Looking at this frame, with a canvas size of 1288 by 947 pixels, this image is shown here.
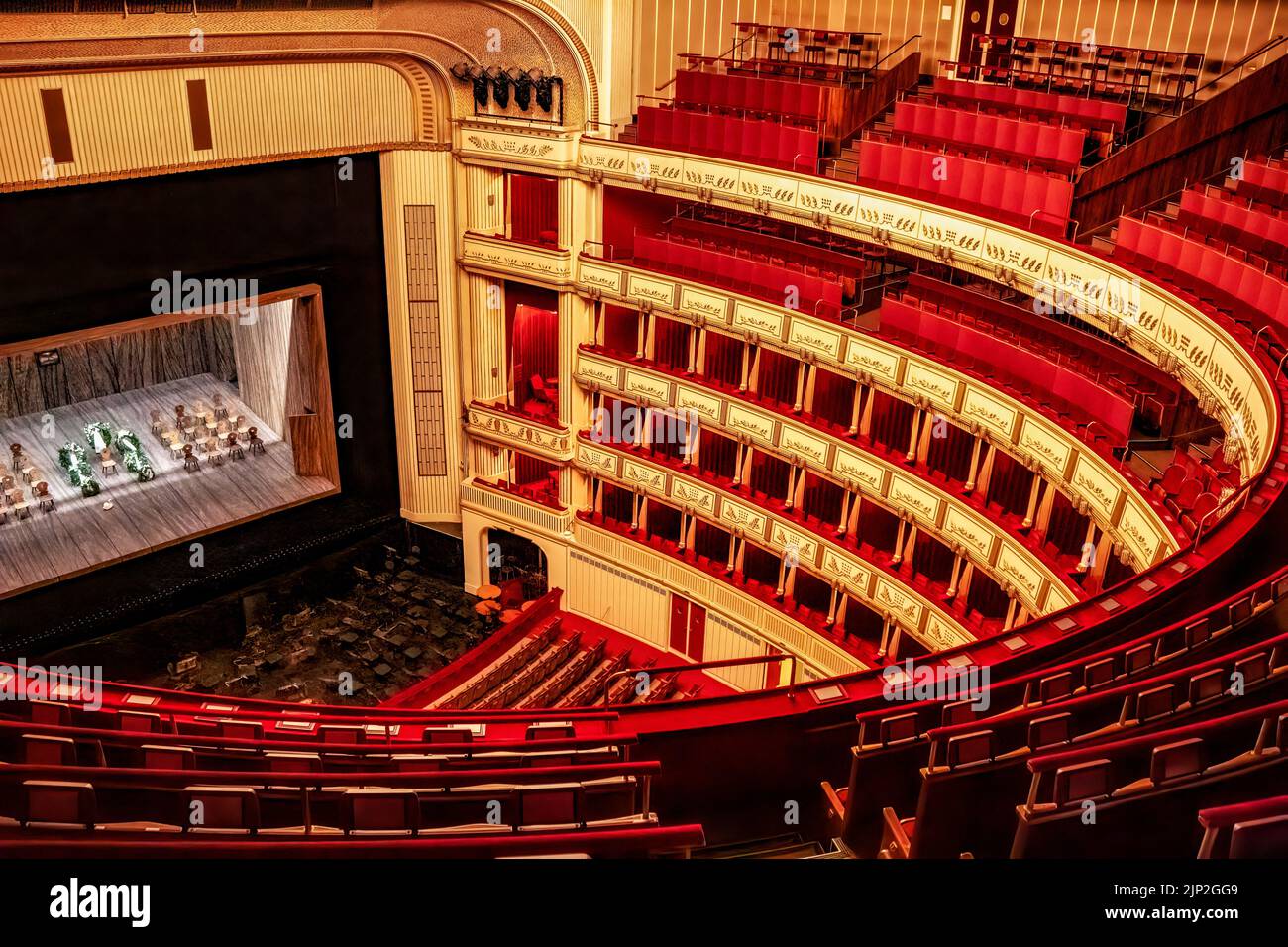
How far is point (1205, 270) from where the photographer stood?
8.77 metres

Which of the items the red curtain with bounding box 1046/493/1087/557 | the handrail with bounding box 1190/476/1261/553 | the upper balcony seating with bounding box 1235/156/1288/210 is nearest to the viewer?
the handrail with bounding box 1190/476/1261/553

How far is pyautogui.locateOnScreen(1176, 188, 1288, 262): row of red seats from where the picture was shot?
27.9 ft

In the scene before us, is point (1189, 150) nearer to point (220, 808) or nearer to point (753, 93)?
point (753, 93)

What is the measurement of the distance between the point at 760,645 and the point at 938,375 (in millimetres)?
4294

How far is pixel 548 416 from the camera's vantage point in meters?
15.0

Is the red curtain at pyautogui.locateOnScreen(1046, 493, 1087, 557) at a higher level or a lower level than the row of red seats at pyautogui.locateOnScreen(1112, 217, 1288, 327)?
lower

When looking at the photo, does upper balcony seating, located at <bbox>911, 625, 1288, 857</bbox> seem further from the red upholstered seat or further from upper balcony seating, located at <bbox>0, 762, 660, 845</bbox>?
the red upholstered seat

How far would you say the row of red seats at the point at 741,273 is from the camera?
40.5 feet

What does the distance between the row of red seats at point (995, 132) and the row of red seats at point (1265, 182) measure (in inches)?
61.8

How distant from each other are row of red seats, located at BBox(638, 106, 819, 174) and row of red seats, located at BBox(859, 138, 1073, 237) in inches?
29.5

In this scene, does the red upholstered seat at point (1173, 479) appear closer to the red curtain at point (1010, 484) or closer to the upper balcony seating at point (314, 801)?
the red curtain at point (1010, 484)

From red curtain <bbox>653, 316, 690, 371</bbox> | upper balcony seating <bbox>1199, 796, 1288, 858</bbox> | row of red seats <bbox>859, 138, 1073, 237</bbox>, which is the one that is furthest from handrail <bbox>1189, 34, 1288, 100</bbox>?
upper balcony seating <bbox>1199, 796, 1288, 858</bbox>

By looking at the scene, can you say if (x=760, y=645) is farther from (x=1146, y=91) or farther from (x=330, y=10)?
(x=330, y=10)

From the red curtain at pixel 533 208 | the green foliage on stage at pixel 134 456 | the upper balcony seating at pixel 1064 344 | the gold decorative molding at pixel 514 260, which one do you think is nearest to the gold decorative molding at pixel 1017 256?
the upper balcony seating at pixel 1064 344
